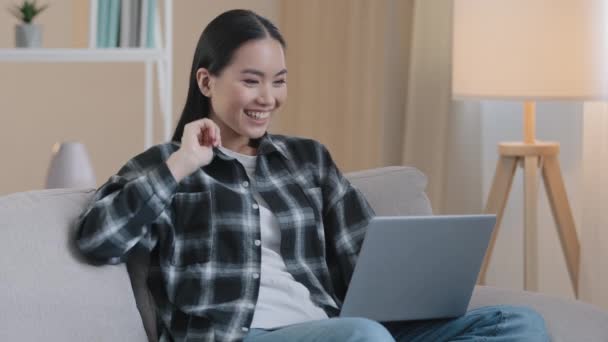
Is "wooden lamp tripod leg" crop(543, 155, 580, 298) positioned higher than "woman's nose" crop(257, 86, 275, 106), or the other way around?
"woman's nose" crop(257, 86, 275, 106)

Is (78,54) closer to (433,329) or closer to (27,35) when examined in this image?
(27,35)

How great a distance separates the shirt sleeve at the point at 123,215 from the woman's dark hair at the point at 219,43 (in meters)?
0.24

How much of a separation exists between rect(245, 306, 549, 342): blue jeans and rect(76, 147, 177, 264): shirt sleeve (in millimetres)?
253

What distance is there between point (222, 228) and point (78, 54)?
1403mm

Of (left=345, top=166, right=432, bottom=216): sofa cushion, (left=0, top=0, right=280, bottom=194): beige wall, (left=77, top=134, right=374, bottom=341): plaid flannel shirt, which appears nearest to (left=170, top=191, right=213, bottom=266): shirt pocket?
(left=77, top=134, right=374, bottom=341): plaid flannel shirt

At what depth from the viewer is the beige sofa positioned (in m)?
1.74

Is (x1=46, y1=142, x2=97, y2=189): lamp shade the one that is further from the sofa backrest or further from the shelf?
the sofa backrest

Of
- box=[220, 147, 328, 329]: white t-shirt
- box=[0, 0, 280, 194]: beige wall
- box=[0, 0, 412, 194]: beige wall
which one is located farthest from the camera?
box=[0, 0, 280, 194]: beige wall

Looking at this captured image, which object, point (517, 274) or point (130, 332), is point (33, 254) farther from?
point (517, 274)

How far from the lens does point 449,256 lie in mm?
1920

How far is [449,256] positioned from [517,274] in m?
1.79

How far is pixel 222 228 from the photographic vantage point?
1985 millimetres

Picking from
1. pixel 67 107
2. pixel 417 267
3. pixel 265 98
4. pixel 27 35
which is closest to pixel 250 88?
pixel 265 98

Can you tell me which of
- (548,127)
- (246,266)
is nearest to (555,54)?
(548,127)
